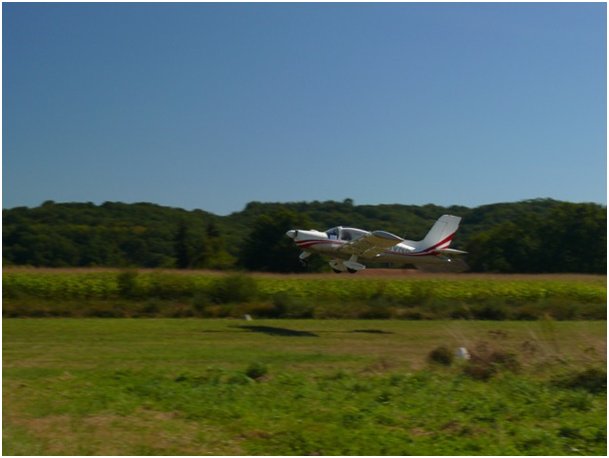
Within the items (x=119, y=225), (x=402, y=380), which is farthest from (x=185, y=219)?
(x=402, y=380)

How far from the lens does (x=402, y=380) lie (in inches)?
501

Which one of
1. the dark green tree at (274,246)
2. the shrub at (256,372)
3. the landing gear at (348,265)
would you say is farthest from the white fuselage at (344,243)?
the shrub at (256,372)

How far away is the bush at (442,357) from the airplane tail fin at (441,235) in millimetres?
14072

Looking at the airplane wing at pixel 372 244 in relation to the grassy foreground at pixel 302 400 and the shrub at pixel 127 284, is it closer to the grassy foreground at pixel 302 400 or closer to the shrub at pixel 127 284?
the grassy foreground at pixel 302 400

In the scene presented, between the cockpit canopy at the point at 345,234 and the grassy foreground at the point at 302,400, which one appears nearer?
the grassy foreground at the point at 302,400

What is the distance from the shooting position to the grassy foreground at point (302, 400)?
30.0 feet

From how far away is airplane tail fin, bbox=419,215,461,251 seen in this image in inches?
1139

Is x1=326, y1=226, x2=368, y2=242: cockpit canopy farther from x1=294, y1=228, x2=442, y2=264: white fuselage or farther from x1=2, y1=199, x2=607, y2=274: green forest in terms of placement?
x1=2, y1=199, x2=607, y2=274: green forest

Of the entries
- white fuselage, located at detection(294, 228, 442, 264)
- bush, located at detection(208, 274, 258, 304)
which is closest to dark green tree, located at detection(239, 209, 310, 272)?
bush, located at detection(208, 274, 258, 304)

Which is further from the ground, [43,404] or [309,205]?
[309,205]

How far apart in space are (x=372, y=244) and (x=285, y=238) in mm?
8659

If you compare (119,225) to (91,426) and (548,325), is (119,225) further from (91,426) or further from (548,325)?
(91,426)

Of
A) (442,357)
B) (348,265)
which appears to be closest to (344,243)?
(348,265)

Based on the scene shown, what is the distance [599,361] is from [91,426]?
8.36 metres
